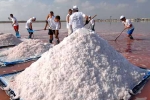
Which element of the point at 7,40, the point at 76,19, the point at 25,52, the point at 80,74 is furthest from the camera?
the point at 7,40

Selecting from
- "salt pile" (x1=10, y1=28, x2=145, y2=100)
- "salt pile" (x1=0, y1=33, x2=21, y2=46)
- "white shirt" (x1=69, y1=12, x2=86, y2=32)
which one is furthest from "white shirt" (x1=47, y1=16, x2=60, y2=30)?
"salt pile" (x1=10, y1=28, x2=145, y2=100)

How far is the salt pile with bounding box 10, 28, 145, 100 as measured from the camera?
232 centimetres

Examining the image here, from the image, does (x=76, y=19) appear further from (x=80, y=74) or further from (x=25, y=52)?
(x=80, y=74)

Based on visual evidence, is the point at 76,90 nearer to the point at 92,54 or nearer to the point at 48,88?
the point at 48,88

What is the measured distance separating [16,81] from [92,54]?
1187 mm

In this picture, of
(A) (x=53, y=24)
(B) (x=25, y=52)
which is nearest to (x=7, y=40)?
(A) (x=53, y=24)

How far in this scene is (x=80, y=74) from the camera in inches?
95.3

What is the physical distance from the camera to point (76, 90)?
2318mm

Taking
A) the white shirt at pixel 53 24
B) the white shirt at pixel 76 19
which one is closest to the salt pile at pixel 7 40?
the white shirt at pixel 53 24

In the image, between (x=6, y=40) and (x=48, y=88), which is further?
(x=6, y=40)

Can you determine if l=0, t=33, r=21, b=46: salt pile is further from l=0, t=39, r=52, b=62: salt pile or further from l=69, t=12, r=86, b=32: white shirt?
l=69, t=12, r=86, b=32: white shirt

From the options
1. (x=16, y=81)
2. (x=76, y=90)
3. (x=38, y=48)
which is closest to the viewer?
(x=76, y=90)

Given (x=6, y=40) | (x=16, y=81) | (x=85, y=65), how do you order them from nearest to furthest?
(x=85, y=65)
(x=16, y=81)
(x=6, y=40)

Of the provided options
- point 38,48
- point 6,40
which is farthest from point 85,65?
point 6,40
